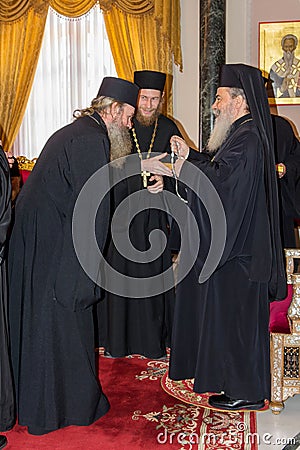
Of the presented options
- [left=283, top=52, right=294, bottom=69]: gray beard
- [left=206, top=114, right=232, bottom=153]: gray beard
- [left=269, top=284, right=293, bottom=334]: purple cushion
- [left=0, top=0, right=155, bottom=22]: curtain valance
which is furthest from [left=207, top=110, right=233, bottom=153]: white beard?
[left=0, top=0, right=155, bottom=22]: curtain valance

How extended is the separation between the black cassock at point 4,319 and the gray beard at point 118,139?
2.25 feet

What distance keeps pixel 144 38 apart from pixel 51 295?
499 cm

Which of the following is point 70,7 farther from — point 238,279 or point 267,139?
point 238,279

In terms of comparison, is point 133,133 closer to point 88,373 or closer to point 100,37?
point 88,373

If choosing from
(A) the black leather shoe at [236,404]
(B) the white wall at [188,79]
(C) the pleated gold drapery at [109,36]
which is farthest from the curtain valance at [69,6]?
(A) the black leather shoe at [236,404]

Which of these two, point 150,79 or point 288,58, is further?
point 288,58

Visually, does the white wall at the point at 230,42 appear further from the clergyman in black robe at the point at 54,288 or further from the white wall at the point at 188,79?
the clergyman in black robe at the point at 54,288

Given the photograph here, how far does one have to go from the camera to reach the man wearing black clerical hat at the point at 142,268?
479 cm

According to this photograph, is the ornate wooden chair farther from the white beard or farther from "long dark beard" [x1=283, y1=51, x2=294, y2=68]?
"long dark beard" [x1=283, y1=51, x2=294, y2=68]

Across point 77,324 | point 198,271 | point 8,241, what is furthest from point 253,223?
point 8,241

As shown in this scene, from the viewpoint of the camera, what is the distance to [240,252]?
3670 millimetres

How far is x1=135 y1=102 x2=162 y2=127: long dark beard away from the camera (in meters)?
4.82

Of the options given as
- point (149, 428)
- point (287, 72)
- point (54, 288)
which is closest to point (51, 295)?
point (54, 288)

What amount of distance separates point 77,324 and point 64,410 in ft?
1.60
